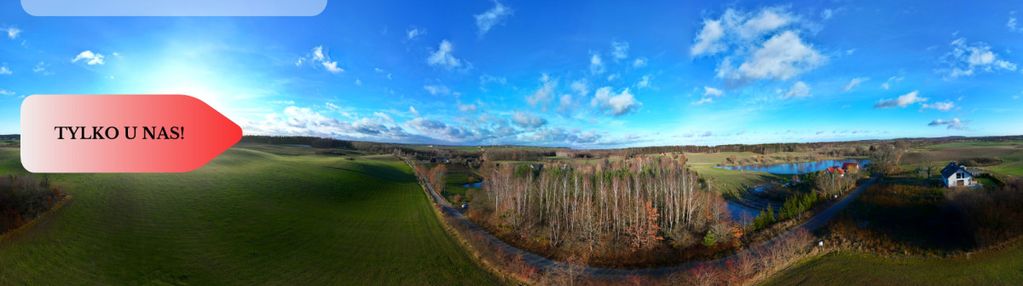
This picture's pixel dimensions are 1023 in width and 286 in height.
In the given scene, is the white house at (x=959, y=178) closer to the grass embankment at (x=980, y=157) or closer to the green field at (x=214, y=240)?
the grass embankment at (x=980, y=157)

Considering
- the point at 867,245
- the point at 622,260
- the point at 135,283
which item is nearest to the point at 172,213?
the point at 135,283

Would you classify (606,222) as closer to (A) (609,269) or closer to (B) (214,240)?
(A) (609,269)

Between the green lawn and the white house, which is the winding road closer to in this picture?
the green lawn

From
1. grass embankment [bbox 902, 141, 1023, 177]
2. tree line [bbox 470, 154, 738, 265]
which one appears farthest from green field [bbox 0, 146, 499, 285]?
grass embankment [bbox 902, 141, 1023, 177]

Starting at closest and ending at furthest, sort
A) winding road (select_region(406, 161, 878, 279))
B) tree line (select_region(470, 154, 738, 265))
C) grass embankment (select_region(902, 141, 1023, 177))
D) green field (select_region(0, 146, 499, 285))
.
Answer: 1. green field (select_region(0, 146, 499, 285))
2. winding road (select_region(406, 161, 878, 279))
3. tree line (select_region(470, 154, 738, 265))
4. grass embankment (select_region(902, 141, 1023, 177))

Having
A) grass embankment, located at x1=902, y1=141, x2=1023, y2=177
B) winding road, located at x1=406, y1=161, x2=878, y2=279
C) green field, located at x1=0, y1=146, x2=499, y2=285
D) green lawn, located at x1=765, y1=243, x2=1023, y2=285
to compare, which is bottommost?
winding road, located at x1=406, y1=161, x2=878, y2=279
